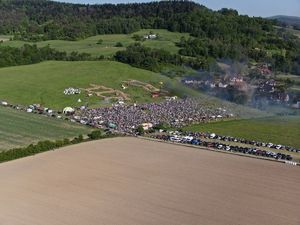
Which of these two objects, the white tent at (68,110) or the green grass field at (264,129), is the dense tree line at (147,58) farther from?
the green grass field at (264,129)

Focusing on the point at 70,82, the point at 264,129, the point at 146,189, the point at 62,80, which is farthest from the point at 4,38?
the point at 146,189

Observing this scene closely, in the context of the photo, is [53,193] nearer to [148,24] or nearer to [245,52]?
[245,52]

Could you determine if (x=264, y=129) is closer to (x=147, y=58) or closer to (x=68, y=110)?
(x=68, y=110)

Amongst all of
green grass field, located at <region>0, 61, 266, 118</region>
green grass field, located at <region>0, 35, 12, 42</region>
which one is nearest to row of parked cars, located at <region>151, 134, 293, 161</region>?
green grass field, located at <region>0, 61, 266, 118</region>

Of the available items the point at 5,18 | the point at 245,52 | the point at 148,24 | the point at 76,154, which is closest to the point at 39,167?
the point at 76,154

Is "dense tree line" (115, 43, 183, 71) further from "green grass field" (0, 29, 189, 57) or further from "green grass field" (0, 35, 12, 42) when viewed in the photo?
"green grass field" (0, 35, 12, 42)
